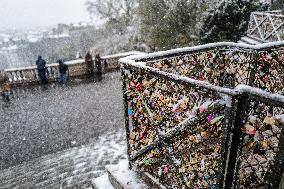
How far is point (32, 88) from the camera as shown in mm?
14531

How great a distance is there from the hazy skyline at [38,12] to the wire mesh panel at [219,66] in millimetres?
95020

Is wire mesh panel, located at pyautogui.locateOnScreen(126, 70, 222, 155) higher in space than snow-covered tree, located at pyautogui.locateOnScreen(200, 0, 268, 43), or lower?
lower

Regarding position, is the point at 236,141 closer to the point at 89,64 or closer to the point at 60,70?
the point at 60,70

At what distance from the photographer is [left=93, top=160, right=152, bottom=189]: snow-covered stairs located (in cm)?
444

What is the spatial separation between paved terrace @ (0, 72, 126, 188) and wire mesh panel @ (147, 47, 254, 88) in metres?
3.41

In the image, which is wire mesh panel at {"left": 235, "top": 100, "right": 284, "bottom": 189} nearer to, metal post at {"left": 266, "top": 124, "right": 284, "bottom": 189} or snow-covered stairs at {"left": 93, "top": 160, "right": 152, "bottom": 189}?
metal post at {"left": 266, "top": 124, "right": 284, "bottom": 189}

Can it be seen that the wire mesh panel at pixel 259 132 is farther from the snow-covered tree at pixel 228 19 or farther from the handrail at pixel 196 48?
the snow-covered tree at pixel 228 19

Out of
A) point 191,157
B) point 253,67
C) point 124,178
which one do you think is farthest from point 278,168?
point 253,67

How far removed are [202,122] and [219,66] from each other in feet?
9.97

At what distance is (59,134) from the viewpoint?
9453mm

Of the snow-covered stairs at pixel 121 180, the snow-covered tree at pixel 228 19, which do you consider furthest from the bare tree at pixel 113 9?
the snow-covered stairs at pixel 121 180

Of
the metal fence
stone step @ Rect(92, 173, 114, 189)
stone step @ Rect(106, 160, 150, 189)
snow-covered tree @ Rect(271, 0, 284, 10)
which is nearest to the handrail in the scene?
the metal fence

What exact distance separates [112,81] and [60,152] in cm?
722

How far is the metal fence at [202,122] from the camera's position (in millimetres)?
2467
